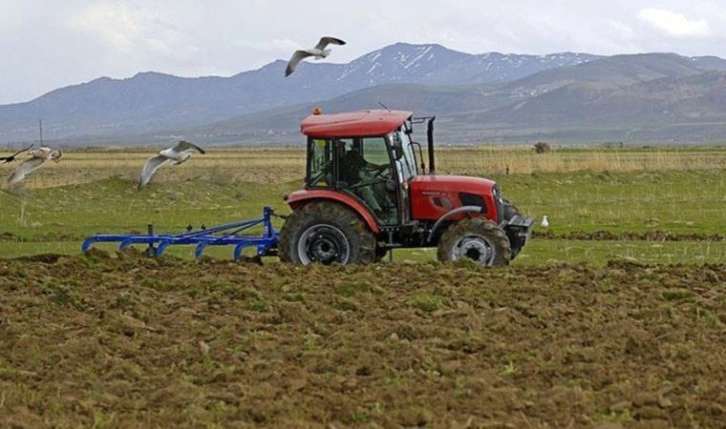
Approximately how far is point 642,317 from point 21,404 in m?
6.80

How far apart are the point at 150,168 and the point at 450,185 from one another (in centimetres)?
508

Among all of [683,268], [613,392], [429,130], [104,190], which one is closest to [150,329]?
[613,392]

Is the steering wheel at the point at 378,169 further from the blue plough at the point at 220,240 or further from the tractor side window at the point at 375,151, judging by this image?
the blue plough at the point at 220,240

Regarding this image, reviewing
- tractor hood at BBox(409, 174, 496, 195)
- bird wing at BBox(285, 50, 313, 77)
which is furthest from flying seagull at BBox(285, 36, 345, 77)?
tractor hood at BBox(409, 174, 496, 195)

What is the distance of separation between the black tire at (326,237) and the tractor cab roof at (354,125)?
3.53ft

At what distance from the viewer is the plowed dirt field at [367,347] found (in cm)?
988

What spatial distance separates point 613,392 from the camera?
33.9 feet

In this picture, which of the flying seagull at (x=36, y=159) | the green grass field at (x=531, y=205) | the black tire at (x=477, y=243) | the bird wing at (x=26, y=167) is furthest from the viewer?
the green grass field at (x=531, y=205)

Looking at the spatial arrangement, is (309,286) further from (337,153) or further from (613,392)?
(613,392)

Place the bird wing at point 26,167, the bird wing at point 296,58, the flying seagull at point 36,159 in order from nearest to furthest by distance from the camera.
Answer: the bird wing at point 296,58 < the flying seagull at point 36,159 < the bird wing at point 26,167

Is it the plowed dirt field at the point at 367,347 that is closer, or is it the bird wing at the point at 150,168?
the plowed dirt field at the point at 367,347

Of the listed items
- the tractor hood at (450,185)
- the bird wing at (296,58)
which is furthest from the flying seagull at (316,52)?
the tractor hood at (450,185)

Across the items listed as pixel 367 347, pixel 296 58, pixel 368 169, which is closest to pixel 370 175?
pixel 368 169

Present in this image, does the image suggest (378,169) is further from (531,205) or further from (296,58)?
(531,205)
